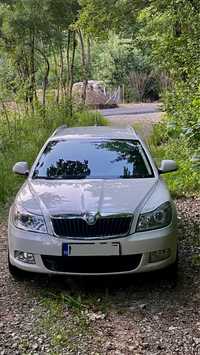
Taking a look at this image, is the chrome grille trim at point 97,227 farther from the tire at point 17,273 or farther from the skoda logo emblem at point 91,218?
the tire at point 17,273

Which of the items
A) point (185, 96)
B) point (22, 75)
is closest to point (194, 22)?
point (185, 96)

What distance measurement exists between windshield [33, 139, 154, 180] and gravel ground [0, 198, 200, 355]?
1.12m

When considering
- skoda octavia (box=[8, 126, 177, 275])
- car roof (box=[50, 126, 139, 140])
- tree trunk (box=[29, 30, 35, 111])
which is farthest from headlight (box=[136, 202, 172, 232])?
tree trunk (box=[29, 30, 35, 111])

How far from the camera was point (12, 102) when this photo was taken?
14.1 m

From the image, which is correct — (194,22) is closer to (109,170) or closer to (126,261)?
(109,170)

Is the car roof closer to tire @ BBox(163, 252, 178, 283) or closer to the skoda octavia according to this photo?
the skoda octavia

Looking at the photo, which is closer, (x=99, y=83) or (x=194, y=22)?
(x=194, y=22)

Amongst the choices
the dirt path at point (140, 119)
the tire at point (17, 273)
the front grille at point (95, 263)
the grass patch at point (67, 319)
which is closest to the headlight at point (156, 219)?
the front grille at point (95, 263)

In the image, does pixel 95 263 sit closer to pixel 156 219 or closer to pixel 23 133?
pixel 156 219

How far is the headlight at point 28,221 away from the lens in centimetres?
471

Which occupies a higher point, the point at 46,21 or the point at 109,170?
the point at 46,21

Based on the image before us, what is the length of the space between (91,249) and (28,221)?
2.25 ft

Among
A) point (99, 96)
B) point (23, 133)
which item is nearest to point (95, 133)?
point (23, 133)

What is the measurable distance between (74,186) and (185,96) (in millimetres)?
2932
